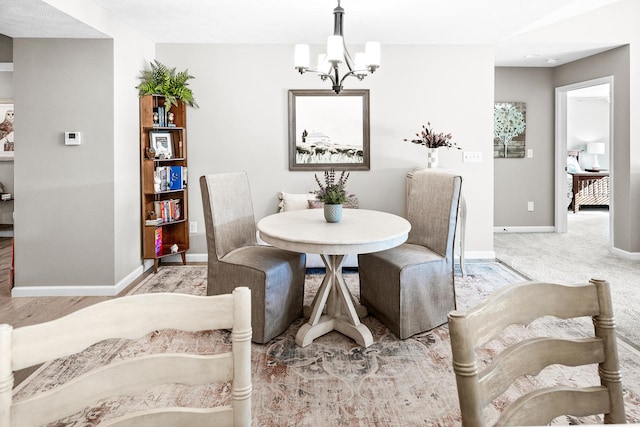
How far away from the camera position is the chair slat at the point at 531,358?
33.1 inches

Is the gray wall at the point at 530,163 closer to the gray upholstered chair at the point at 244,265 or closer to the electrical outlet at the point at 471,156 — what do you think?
the electrical outlet at the point at 471,156

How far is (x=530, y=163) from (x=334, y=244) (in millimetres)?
5240

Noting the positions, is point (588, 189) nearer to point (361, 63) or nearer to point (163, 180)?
point (361, 63)

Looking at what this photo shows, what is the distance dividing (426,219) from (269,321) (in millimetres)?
1349

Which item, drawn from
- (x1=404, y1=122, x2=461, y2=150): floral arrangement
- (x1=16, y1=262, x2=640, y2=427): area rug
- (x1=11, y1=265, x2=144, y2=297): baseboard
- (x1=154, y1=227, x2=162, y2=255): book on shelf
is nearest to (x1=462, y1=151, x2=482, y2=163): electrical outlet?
(x1=404, y1=122, x2=461, y2=150): floral arrangement

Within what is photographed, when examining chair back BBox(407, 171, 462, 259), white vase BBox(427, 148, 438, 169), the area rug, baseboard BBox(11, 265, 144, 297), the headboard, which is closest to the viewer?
the area rug

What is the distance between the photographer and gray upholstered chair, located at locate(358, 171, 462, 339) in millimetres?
2742

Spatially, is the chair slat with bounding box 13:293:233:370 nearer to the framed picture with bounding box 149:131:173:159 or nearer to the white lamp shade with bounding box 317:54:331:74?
the white lamp shade with bounding box 317:54:331:74

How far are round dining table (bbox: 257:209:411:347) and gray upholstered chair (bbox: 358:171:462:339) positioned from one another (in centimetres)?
20

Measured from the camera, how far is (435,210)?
308cm

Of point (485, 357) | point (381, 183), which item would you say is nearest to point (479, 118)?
point (381, 183)

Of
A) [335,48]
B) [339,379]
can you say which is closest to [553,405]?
[339,379]

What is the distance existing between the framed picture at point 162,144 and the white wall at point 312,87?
252 millimetres

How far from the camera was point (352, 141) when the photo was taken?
480cm
